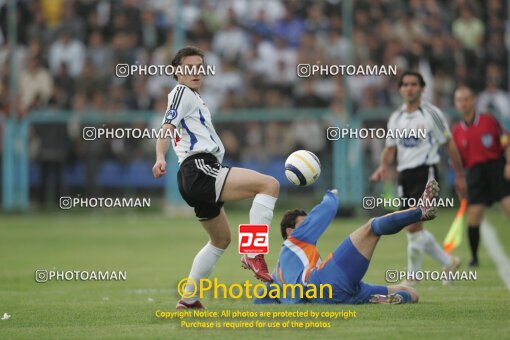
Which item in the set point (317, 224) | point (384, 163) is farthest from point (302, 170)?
point (384, 163)

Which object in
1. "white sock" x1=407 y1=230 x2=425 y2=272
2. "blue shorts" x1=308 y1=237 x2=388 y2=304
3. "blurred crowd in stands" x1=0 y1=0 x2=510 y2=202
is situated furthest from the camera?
"blurred crowd in stands" x1=0 y1=0 x2=510 y2=202

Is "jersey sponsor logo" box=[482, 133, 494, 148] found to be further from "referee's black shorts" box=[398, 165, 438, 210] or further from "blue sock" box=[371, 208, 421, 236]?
"blue sock" box=[371, 208, 421, 236]

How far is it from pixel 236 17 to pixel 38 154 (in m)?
5.75

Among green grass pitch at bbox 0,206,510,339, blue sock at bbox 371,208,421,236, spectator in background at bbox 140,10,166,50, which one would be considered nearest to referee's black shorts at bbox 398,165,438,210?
green grass pitch at bbox 0,206,510,339

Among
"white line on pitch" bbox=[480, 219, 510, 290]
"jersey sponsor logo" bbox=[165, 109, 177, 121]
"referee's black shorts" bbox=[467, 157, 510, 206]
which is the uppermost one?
"jersey sponsor logo" bbox=[165, 109, 177, 121]

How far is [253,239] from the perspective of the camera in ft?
29.7

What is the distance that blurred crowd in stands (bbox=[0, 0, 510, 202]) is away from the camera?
22562 mm

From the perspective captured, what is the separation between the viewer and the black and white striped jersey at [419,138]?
39.4ft

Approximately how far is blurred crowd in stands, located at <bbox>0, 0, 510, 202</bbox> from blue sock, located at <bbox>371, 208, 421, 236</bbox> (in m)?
13.2

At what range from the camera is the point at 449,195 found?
21.3 metres

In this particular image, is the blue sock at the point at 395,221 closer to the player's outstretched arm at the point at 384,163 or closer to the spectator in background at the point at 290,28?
the player's outstretched arm at the point at 384,163

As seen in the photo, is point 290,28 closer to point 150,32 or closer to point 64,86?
point 150,32

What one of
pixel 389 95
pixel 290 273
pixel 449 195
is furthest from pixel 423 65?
pixel 290 273

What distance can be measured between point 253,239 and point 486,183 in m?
6.50
